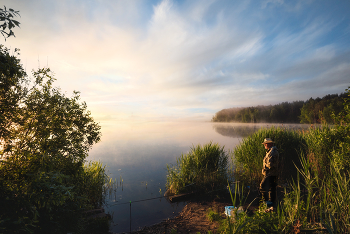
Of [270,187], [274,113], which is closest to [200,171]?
[270,187]

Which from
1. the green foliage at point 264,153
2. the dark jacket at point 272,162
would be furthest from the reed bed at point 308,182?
the dark jacket at point 272,162

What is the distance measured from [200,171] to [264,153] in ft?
12.7

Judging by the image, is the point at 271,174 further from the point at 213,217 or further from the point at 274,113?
the point at 274,113

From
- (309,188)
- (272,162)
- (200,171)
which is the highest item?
(309,188)

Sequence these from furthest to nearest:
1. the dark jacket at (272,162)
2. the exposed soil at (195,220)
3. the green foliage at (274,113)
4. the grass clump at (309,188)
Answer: the green foliage at (274,113)
the dark jacket at (272,162)
the exposed soil at (195,220)
the grass clump at (309,188)

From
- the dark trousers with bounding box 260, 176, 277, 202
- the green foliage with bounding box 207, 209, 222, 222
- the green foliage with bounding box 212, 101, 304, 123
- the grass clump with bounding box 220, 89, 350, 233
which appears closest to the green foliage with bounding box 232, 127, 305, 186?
the grass clump with bounding box 220, 89, 350, 233

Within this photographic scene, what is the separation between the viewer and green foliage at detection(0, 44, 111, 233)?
11.7 feet

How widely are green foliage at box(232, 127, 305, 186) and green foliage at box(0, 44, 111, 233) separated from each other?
343 inches

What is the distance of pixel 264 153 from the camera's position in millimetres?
9445

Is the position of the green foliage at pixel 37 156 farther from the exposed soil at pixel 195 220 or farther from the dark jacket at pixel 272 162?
the dark jacket at pixel 272 162

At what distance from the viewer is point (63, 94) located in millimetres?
5637

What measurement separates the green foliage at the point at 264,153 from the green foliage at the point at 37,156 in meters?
8.72

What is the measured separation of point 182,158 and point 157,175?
6.99 metres

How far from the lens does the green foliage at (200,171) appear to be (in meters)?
9.35
